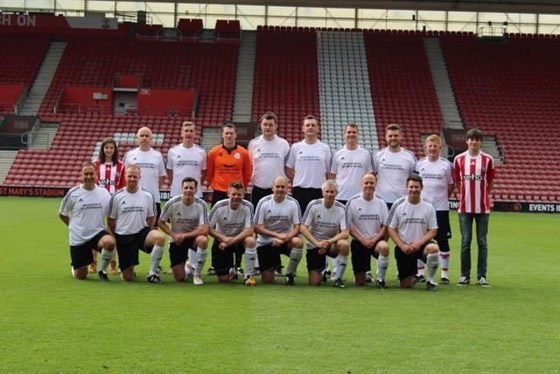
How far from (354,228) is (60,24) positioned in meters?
32.2

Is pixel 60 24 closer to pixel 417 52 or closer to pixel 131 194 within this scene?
pixel 417 52

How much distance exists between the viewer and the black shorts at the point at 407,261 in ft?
30.6

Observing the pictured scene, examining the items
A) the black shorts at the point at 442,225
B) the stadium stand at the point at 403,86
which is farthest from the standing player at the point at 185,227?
the stadium stand at the point at 403,86

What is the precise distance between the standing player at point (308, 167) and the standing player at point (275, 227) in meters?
0.72

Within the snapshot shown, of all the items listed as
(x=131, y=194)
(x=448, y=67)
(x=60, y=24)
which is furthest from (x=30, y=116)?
(x=131, y=194)

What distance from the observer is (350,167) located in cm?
1018

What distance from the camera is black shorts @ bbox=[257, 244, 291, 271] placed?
9.59 m

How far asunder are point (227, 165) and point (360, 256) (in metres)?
1.95

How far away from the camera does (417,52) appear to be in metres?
38.4

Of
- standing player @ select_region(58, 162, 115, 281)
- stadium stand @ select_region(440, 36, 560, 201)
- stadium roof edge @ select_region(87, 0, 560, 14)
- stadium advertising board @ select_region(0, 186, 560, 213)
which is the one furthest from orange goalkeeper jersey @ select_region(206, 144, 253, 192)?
stadium roof edge @ select_region(87, 0, 560, 14)

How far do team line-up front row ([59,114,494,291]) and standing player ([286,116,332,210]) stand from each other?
210 mm

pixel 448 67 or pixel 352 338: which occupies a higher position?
pixel 448 67

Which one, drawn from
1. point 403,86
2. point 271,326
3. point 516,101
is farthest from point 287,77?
point 271,326

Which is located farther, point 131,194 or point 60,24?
point 60,24
